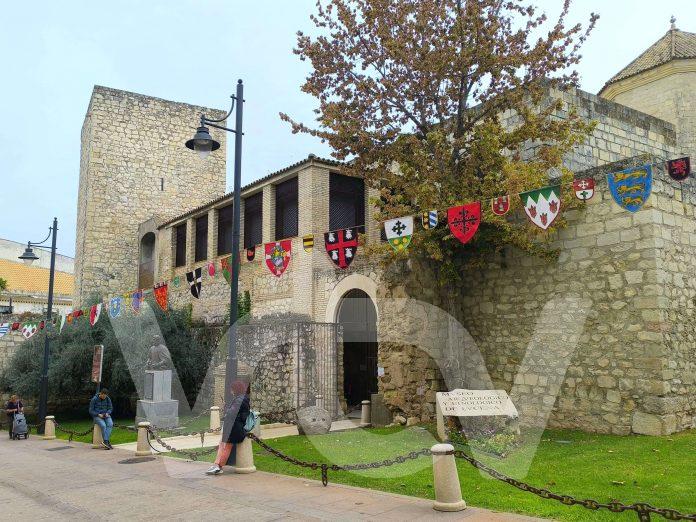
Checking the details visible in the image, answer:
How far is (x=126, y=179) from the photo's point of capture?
28344 millimetres

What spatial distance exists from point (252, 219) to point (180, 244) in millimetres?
6103

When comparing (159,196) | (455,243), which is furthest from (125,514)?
(159,196)

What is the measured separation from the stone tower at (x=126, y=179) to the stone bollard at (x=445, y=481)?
76.0 ft

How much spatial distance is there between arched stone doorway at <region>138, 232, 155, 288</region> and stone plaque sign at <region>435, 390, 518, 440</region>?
20.3 meters

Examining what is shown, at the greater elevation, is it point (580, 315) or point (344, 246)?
point (344, 246)

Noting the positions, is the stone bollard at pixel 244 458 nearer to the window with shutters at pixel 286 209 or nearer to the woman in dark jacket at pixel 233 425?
the woman in dark jacket at pixel 233 425

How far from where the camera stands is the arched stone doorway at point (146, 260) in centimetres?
2736

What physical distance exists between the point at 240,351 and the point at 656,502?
13.1 metres

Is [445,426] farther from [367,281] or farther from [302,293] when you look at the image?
[302,293]

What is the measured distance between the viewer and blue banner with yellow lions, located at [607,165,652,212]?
318 inches

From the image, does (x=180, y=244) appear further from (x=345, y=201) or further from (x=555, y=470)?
(x=555, y=470)

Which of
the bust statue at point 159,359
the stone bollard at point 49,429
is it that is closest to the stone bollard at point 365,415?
the bust statue at point 159,359

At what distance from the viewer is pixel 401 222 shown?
10.4 meters

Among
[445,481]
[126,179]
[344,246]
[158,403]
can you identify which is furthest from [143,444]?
[126,179]
